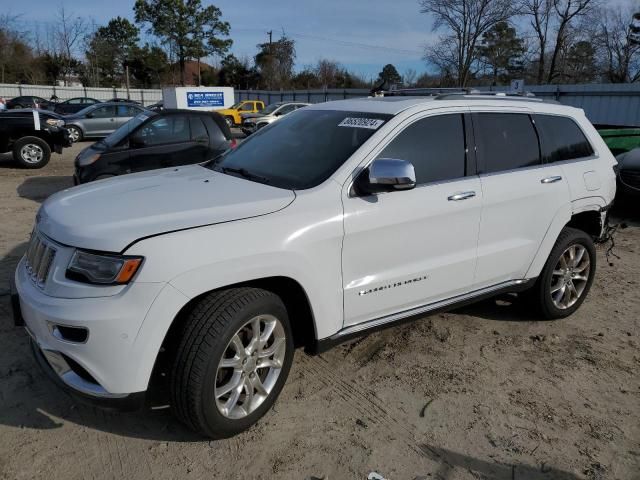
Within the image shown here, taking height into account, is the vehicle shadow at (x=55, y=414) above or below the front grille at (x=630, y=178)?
below

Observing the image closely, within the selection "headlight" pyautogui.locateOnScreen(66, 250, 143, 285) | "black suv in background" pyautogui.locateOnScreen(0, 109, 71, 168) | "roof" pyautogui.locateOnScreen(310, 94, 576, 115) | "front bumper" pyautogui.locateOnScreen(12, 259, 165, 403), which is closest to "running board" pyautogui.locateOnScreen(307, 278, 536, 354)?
"front bumper" pyautogui.locateOnScreen(12, 259, 165, 403)

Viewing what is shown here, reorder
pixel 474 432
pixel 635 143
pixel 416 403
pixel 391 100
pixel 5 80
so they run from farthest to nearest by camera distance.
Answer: pixel 5 80 → pixel 635 143 → pixel 391 100 → pixel 416 403 → pixel 474 432

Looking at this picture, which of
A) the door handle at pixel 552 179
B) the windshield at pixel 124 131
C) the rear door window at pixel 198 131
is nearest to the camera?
the door handle at pixel 552 179

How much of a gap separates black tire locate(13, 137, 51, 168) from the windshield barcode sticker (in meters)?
10.9

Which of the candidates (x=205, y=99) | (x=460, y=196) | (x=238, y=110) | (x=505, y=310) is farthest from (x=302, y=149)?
(x=238, y=110)

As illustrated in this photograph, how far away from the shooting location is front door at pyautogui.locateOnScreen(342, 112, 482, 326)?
3117mm

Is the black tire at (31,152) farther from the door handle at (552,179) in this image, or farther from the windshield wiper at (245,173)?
the door handle at (552,179)

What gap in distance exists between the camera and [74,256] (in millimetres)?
2535

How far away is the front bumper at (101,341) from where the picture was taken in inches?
94.9

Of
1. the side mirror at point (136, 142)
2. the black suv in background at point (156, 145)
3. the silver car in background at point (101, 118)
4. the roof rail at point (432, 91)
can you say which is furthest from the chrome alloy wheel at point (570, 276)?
the silver car in background at point (101, 118)

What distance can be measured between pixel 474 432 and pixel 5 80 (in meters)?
59.8

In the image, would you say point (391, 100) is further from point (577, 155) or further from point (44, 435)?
point (44, 435)

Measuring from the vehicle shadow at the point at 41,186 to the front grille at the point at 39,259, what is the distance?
259 inches

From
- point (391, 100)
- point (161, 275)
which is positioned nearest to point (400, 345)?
point (391, 100)
